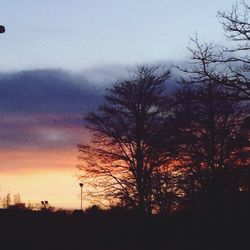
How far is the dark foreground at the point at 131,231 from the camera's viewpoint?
20.6 m

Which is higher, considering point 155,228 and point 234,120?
point 234,120

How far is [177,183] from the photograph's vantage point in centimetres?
2569

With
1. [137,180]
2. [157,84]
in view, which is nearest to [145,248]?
[137,180]

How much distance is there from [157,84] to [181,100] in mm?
→ 10884

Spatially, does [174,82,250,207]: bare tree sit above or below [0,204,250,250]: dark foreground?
above

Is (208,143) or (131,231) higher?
(208,143)

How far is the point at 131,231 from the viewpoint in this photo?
85.2 ft

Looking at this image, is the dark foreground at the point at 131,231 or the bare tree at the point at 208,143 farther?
the bare tree at the point at 208,143

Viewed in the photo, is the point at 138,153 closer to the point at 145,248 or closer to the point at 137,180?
the point at 137,180

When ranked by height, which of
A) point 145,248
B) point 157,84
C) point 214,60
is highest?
point 157,84

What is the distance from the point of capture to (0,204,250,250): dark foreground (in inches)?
813

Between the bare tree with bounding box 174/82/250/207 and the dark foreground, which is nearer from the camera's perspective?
the dark foreground

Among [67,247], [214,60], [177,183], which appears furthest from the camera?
[177,183]

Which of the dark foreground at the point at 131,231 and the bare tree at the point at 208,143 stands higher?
the bare tree at the point at 208,143
